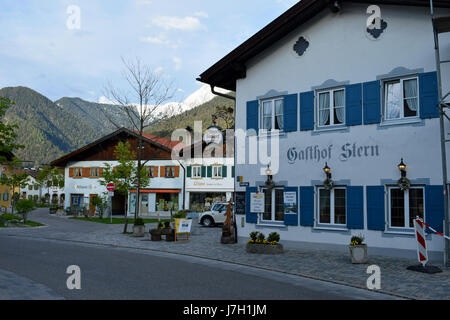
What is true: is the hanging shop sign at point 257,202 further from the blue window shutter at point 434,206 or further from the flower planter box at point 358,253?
the blue window shutter at point 434,206

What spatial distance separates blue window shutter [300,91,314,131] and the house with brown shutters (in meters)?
27.3

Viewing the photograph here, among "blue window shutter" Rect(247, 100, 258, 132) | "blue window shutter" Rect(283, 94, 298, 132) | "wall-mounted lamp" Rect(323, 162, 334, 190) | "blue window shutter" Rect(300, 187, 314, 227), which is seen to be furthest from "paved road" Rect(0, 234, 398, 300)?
"blue window shutter" Rect(247, 100, 258, 132)

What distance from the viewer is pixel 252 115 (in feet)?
56.3

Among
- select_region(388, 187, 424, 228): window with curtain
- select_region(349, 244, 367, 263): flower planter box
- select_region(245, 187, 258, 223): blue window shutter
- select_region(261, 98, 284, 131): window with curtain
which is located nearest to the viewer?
select_region(349, 244, 367, 263): flower planter box

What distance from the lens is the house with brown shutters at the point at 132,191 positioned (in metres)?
43.9

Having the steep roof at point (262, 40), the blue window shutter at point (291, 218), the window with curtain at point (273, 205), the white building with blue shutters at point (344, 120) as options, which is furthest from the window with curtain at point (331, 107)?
the window with curtain at point (273, 205)

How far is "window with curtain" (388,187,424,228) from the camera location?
12.9 metres

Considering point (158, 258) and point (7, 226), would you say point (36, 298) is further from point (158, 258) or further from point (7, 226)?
point (7, 226)

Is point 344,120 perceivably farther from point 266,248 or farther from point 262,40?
point 266,248

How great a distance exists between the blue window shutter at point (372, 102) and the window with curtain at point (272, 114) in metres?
3.36

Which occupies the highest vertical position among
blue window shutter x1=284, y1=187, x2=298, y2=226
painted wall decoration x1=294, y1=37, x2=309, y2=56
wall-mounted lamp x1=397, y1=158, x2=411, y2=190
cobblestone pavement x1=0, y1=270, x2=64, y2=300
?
painted wall decoration x1=294, y1=37, x2=309, y2=56

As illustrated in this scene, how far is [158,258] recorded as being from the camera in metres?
13.3

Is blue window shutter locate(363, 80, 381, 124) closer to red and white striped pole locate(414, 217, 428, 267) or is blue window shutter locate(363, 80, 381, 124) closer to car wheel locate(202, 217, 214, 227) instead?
red and white striped pole locate(414, 217, 428, 267)
